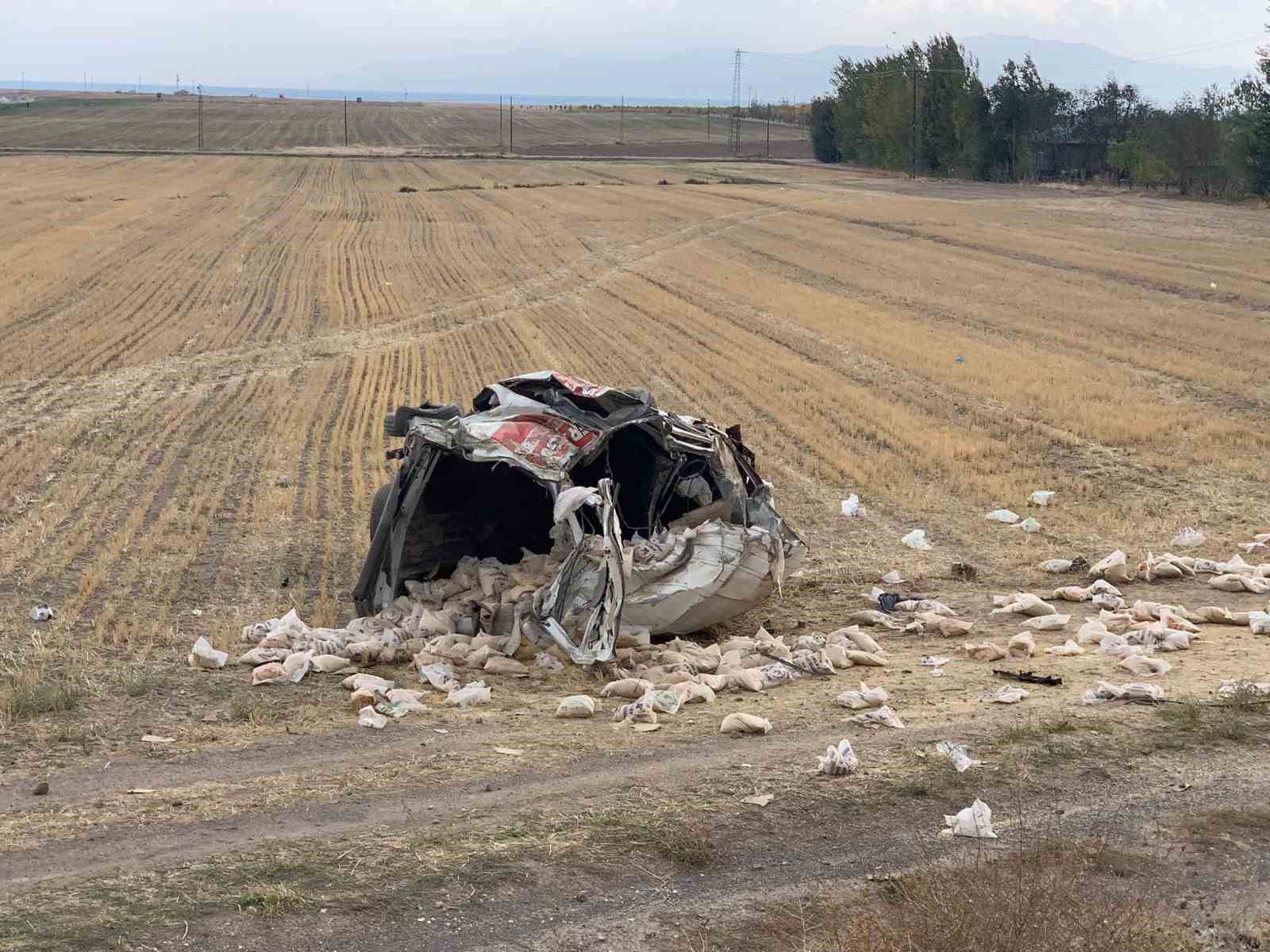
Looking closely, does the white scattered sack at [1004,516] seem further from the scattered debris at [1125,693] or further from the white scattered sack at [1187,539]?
the scattered debris at [1125,693]

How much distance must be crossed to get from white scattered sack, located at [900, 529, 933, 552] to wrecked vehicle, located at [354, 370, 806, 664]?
268cm

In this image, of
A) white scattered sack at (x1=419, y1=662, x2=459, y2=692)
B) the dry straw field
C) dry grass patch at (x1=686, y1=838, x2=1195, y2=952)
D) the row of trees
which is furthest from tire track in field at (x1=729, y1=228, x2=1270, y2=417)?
the dry straw field

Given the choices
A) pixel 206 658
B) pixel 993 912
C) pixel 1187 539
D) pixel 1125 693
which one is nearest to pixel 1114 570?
pixel 1187 539

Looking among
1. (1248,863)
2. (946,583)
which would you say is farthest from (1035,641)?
(1248,863)

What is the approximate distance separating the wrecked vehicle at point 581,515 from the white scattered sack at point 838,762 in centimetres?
243

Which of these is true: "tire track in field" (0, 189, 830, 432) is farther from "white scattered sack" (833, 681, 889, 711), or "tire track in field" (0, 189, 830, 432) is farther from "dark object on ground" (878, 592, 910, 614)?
"white scattered sack" (833, 681, 889, 711)

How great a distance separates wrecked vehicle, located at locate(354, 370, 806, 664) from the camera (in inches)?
396

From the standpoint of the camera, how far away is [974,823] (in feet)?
22.2

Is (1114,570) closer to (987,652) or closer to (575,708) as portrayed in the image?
(987,652)

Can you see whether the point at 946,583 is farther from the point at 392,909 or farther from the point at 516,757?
the point at 392,909

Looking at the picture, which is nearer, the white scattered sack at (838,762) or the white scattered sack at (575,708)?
the white scattered sack at (838,762)

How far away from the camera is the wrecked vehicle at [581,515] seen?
33.0ft

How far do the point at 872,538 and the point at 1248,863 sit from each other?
7765mm

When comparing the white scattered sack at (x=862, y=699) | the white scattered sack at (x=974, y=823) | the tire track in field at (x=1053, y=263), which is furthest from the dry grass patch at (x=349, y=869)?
the tire track in field at (x=1053, y=263)
